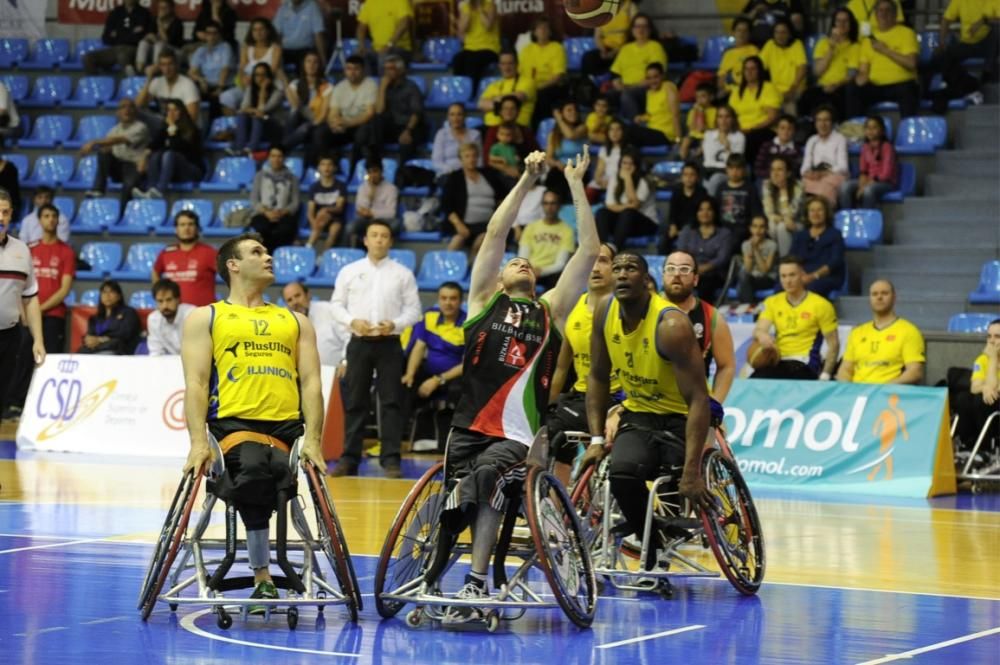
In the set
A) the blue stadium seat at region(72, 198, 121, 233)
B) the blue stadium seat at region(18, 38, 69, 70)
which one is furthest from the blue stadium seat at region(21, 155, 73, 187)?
the blue stadium seat at region(18, 38, 69, 70)

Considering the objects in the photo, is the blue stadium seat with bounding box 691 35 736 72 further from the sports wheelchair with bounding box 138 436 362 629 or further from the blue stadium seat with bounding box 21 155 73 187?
the sports wheelchair with bounding box 138 436 362 629

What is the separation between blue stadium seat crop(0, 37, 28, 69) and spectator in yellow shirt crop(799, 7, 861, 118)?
1140cm

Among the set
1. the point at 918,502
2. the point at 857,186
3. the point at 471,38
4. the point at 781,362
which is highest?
the point at 471,38

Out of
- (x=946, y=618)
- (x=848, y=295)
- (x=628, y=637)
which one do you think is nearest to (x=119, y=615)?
(x=628, y=637)

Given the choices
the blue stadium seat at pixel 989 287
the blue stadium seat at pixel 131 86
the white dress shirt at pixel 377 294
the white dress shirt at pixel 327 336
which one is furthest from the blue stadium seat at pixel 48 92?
the blue stadium seat at pixel 989 287

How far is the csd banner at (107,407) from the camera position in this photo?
15547mm

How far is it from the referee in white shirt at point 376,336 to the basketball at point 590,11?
3392mm

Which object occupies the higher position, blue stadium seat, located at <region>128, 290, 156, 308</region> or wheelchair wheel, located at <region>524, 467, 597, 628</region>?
blue stadium seat, located at <region>128, 290, 156, 308</region>

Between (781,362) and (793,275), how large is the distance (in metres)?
0.76

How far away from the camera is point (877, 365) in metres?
14.0

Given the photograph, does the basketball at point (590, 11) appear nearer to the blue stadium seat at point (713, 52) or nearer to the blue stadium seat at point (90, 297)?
the blue stadium seat at point (713, 52)

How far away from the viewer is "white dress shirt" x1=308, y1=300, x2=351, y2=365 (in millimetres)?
16562

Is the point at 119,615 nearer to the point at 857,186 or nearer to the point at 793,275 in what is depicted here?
the point at 793,275

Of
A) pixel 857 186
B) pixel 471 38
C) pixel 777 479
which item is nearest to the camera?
pixel 777 479
